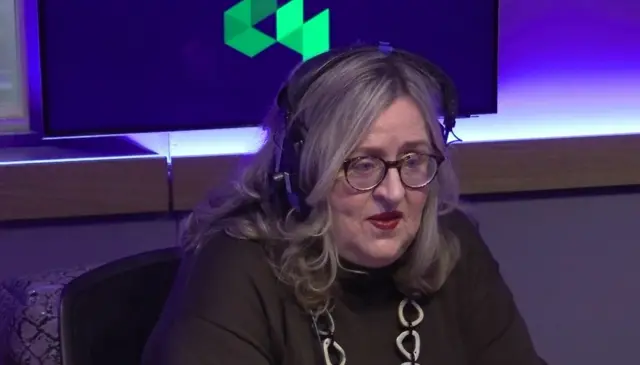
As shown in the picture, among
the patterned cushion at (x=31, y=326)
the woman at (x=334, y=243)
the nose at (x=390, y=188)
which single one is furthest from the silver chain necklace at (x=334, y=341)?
the patterned cushion at (x=31, y=326)

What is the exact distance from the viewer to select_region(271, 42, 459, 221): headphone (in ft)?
4.91

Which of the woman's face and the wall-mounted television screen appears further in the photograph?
the wall-mounted television screen

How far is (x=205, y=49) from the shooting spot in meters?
2.28

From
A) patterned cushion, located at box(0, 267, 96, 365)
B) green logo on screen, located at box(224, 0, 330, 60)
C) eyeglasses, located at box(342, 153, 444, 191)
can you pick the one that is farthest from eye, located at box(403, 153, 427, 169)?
green logo on screen, located at box(224, 0, 330, 60)

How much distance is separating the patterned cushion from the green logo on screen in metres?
0.83

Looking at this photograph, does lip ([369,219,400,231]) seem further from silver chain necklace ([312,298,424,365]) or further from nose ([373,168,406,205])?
silver chain necklace ([312,298,424,365])

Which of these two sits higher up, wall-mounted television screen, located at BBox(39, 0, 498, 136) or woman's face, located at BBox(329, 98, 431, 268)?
wall-mounted television screen, located at BBox(39, 0, 498, 136)

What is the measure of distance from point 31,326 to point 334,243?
511 mm

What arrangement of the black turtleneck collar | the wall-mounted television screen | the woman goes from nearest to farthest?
the woman, the black turtleneck collar, the wall-mounted television screen

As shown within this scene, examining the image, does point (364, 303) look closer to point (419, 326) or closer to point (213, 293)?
point (419, 326)

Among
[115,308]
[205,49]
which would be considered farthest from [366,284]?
[205,49]

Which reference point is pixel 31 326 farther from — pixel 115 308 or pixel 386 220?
pixel 386 220

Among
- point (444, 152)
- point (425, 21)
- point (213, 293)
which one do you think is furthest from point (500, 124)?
point (213, 293)

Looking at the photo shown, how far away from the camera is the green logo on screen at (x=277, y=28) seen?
7.48ft
